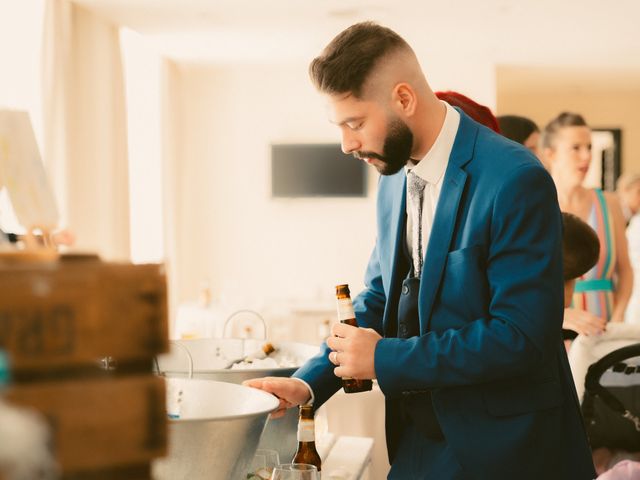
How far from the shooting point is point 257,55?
7199 millimetres

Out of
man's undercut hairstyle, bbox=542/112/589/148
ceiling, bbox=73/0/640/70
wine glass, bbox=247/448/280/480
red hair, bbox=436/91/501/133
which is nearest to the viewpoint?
wine glass, bbox=247/448/280/480

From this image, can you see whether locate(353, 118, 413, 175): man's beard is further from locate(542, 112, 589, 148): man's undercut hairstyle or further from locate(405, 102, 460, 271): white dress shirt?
locate(542, 112, 589, 148): man's undercut hairstyle


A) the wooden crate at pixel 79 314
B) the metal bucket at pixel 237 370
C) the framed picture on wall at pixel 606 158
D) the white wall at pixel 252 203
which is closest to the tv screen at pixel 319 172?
the white wall at pixel 252 203

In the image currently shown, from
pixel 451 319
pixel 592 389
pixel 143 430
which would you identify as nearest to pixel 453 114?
pixel 451 319

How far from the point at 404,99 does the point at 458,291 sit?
0.34m

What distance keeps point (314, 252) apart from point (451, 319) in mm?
6295

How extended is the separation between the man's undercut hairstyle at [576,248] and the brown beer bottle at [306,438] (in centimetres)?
115

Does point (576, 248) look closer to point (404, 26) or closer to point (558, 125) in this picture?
point (558, 125)

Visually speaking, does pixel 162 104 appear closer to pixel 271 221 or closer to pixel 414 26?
pixel 271 221

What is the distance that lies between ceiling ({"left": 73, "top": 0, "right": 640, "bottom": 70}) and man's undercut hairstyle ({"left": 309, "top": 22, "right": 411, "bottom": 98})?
431 cm

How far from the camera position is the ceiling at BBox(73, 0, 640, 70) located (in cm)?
562

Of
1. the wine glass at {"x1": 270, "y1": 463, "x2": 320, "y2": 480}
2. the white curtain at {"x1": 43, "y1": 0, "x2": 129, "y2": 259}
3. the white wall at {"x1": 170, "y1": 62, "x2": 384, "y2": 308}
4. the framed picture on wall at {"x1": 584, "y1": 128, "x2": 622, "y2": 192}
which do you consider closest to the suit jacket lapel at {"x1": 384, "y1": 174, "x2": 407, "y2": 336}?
the wine glass at {"x1": 270, "y1": 463, "x2": 320, "y2": 480}

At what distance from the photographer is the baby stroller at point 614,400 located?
218 cm

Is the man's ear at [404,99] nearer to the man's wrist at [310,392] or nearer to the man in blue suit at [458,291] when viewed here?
the man in blue suit at [458,291]
